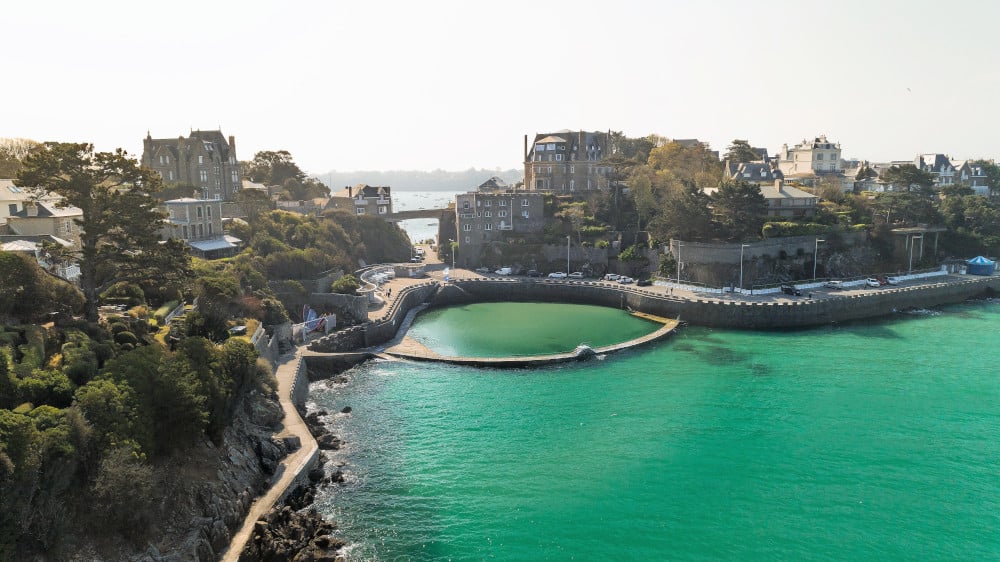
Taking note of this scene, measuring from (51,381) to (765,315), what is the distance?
45.7 m

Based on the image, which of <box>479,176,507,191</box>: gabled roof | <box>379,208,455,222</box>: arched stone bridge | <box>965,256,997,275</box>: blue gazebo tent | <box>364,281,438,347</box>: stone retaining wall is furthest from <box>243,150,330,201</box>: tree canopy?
<box>965,256,997,275</box>: blue gazebo tent

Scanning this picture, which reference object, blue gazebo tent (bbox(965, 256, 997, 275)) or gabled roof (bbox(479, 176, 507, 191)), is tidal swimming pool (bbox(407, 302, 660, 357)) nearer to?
gabled roof (bbox(479, 176, 507, 191))

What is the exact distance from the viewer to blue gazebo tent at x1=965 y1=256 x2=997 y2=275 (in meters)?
66.5

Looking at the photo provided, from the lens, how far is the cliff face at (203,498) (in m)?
18.5

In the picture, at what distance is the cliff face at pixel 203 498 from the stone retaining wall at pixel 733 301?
35.1m

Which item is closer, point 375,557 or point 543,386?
point 375,557

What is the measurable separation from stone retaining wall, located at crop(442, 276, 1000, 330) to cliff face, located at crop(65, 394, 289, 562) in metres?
35.1

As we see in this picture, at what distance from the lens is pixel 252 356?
28.8 m

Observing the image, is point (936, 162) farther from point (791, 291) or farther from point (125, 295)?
point (125, 295)

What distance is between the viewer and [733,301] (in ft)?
171

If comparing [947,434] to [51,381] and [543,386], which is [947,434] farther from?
[51,381]

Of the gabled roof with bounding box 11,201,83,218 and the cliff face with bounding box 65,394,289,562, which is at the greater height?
the gabled roof with bounding box 11,201,83,218

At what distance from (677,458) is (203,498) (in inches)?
718

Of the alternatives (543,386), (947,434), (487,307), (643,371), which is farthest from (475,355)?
(947,434)
